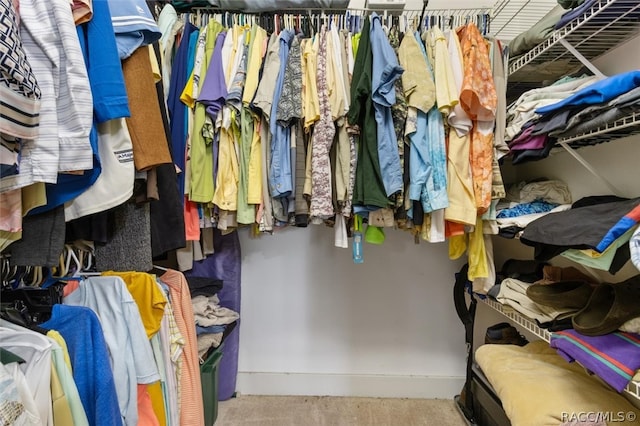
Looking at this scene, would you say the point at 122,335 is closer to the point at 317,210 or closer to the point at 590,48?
the point at 317,210

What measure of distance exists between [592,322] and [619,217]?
0.30 metres

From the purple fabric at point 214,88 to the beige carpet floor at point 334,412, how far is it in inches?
58.8

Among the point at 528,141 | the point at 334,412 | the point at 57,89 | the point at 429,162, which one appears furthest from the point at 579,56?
the point at 334,412

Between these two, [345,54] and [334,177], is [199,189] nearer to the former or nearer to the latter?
[334,177]

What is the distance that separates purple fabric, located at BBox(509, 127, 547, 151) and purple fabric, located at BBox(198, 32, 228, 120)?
1.10 m

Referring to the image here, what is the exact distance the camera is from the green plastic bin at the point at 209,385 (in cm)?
161

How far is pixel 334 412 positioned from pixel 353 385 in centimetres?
21

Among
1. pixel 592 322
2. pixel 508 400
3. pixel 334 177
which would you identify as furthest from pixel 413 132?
pixel 508 400

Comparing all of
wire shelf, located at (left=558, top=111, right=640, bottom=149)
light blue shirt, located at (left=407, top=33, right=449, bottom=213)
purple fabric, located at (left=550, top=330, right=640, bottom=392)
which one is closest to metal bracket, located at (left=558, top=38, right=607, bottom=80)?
wire shelf, located at (left=558, top=111, right=640, bottom=149)

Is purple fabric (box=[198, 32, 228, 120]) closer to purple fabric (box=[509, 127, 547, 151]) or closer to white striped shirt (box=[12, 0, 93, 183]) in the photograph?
white striped shirt (box=[12, 0, 93, 183])

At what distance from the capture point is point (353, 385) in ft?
6.71

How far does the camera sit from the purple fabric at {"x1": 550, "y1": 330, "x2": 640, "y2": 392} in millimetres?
799

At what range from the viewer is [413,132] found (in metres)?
1.33

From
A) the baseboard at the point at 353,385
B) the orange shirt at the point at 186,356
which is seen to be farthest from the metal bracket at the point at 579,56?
the baseboard at the point at 353,385
